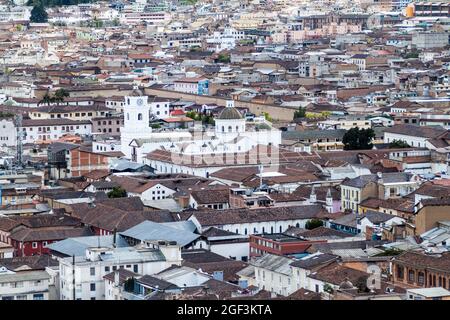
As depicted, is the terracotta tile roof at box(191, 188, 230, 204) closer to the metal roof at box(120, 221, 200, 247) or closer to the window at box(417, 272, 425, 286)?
the metal roof at box(120, 221, 200, 247)

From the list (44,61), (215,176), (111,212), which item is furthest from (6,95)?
(111,212)

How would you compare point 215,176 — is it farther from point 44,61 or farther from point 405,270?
point 44,61

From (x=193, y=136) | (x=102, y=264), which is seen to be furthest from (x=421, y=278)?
(x=193, y=136)

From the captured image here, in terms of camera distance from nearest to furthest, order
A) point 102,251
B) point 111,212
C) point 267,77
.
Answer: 1. point 102,251
2. point 111,212
3. point 267,77

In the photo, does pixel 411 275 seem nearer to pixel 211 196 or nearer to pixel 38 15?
pixel 211 196

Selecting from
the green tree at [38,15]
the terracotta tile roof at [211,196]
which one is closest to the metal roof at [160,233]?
the terracotta tile roof at [211,196]
